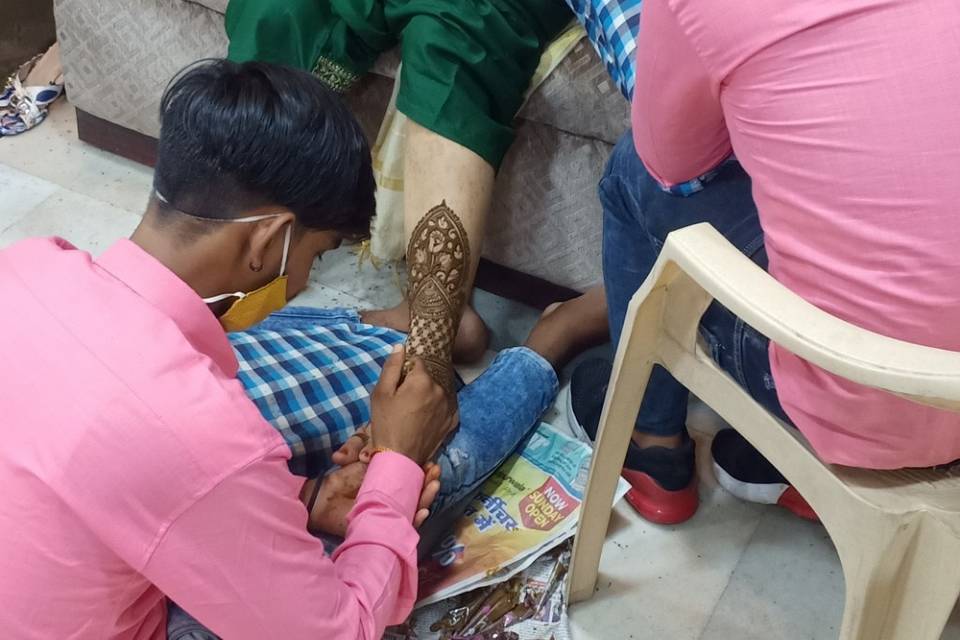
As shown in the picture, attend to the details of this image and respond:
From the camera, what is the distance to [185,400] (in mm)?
712

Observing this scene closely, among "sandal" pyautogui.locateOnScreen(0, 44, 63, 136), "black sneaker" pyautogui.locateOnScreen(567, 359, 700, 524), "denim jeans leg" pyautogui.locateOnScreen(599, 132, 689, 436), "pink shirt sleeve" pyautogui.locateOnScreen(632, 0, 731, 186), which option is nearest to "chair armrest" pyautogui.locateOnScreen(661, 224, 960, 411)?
"pink shirt sleeve" pyautogui.locateOnScreen(632, 0, 731, 186)

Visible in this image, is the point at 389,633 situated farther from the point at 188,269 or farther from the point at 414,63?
the point at 414,63

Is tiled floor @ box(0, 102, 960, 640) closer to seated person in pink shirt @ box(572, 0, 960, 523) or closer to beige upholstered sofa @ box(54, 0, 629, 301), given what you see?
beige upholstered sofa @ box(54, 0, 629, 301)

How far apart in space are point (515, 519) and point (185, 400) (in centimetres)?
69

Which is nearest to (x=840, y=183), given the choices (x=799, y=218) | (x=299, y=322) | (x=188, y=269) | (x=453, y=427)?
(x=799, y=218)

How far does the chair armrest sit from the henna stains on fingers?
0.59m

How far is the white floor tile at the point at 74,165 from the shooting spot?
1.89 m

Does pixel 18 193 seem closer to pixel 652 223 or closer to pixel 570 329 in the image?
pixel 570 329

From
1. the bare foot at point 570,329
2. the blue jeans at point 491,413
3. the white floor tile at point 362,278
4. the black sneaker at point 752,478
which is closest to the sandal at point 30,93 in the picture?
the white floor tile at point 362,278

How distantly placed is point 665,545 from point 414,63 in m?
0.75

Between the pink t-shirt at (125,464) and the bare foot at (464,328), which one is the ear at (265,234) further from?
the bare foot at (464,328)

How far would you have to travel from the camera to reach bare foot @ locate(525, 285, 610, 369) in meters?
1.48

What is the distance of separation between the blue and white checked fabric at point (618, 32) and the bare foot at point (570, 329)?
1.38ft

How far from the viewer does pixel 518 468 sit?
1.38m
